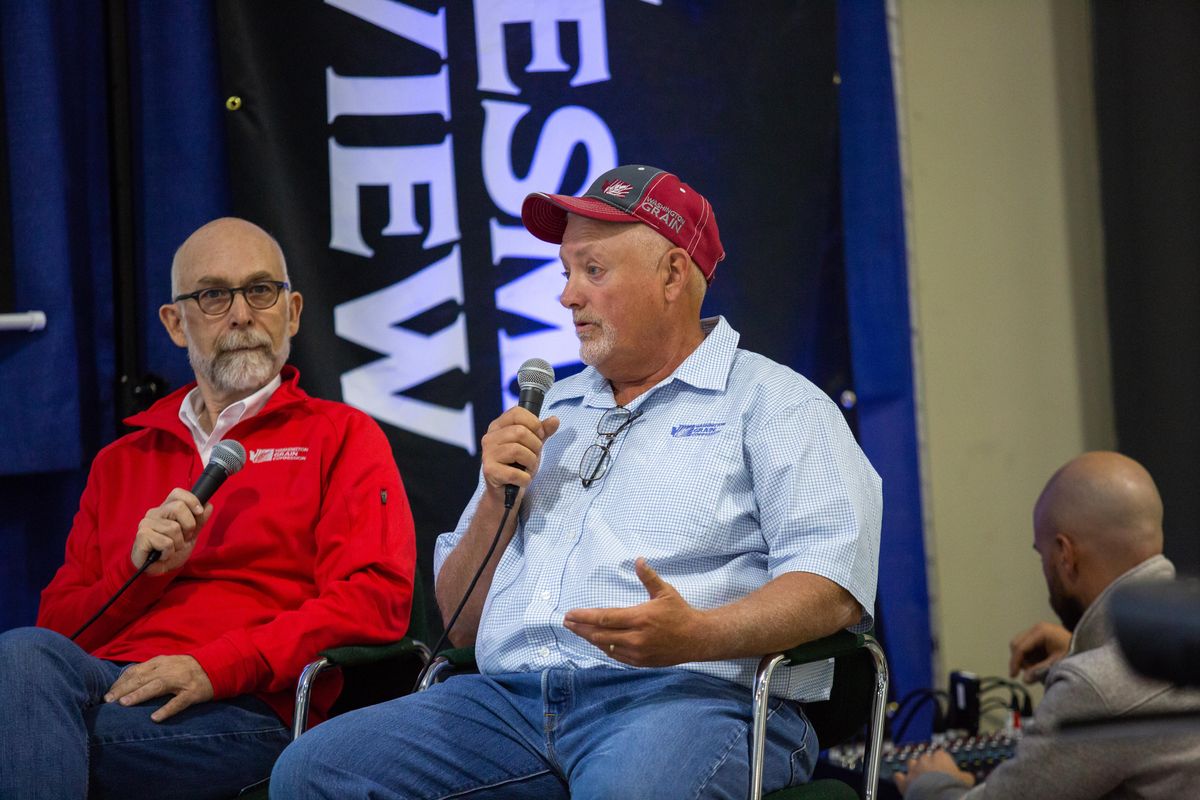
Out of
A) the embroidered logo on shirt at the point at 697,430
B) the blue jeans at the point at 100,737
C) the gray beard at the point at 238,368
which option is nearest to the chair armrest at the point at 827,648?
the embroidered logo on shirt at the point at 697,430

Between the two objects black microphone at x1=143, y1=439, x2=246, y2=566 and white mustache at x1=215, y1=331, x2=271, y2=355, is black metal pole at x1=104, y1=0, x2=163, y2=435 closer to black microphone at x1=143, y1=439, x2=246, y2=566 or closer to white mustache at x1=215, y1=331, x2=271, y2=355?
white mustache at x1=215, y1=331, x2=271, y2=355

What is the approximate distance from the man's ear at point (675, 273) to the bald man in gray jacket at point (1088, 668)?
0.93 m

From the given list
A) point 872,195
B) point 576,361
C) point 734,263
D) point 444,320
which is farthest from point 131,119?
point 872,195

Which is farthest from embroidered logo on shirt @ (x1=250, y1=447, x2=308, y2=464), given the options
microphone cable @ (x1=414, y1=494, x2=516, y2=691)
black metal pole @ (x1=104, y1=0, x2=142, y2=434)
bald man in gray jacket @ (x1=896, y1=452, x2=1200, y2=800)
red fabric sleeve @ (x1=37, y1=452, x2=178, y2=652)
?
bald man in gray jacket @ (x1=896, y1=452, x2=1200, y2=800)

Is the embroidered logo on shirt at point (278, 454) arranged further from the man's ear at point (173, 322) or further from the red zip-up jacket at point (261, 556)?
the man's ear at point (173, 322)

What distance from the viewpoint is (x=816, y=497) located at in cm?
204

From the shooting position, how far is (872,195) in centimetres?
373

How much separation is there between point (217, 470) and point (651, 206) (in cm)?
97

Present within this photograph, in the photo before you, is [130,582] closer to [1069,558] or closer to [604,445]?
[604,445]

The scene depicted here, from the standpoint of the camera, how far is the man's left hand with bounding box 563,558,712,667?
1802mm

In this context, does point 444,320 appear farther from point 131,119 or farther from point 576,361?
point 131,119

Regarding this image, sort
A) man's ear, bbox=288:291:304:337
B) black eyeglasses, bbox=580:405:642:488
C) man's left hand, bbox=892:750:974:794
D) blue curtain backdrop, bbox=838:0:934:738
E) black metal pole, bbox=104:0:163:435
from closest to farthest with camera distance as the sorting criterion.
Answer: black eyeglasses, bbox=580:405:642:488
man's left hand, bbox=892:750:974:794
man's ear, bbox=288:291:304:337
black metal pole, bbox=104:0:163:435
blue curtain backdrop, bbox=838:0:934:738

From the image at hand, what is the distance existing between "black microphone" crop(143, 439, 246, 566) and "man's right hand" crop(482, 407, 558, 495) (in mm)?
523

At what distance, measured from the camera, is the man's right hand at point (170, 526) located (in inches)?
91.0
